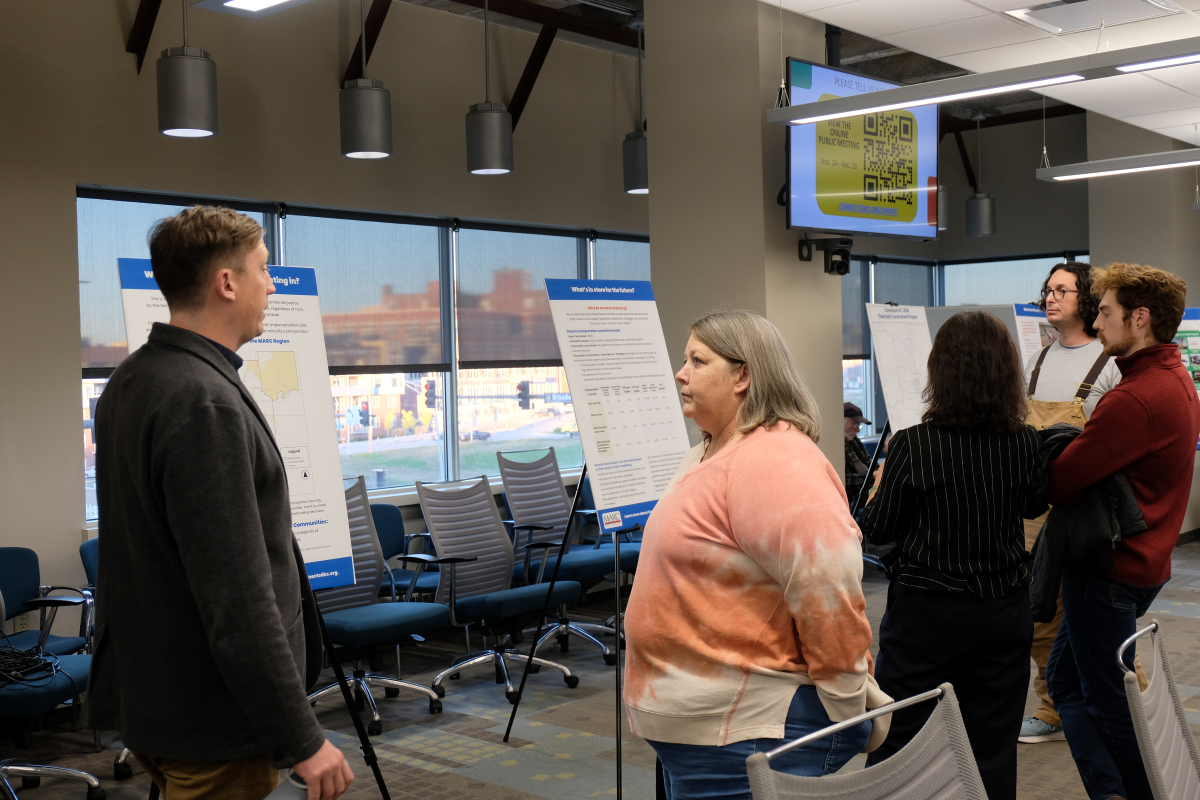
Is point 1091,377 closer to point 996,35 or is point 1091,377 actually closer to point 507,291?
point 996,35

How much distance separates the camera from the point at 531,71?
746 centimetres

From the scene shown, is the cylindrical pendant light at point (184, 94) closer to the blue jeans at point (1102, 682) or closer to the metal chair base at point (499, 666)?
the metal chair base at point (499, 666)

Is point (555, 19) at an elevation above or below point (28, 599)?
above

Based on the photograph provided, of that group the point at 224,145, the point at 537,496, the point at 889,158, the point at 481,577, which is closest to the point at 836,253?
the point at 889,158

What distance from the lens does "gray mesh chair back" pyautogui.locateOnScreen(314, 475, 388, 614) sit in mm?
5199

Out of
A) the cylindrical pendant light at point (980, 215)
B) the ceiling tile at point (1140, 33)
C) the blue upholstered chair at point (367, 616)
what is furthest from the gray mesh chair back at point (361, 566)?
the cylindrical pendant light at point (980, 215)

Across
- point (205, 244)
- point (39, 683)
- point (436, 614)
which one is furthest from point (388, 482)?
point (205, 244)

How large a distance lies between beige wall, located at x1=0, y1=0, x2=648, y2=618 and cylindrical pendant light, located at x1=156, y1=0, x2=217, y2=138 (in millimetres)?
900

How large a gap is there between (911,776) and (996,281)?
421 inches

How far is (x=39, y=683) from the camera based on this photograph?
4098 millimetres

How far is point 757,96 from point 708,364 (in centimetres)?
362

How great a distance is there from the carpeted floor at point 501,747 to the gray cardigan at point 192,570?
234cm

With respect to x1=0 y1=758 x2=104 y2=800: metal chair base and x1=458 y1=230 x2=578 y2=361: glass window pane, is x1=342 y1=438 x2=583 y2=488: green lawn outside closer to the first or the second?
x1=458 y1=230 x2=578 y2=361: glass window pane

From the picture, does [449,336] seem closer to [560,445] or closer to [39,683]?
[560,445]
